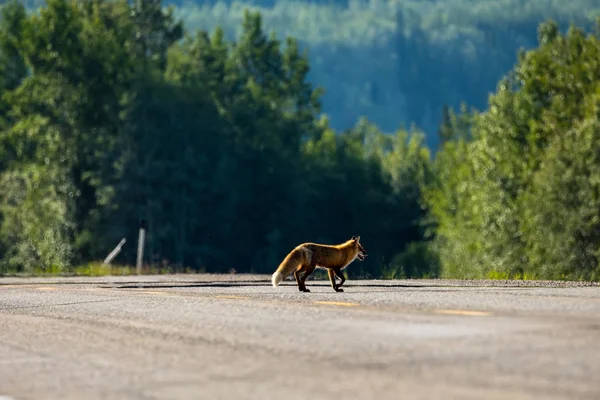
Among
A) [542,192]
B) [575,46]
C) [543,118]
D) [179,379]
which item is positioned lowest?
[179,379]

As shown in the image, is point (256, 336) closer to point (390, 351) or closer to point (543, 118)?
point (390, 351)

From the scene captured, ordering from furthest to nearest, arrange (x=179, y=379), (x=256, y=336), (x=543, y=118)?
1. (x=543, y=118)
2. (x=256, y=336)
3. (x=179, y=379)

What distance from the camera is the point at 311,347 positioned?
38.7 feet

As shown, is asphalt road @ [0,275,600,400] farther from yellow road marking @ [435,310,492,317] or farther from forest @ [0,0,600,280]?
forest @ [0,0,600,280]

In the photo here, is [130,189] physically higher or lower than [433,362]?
higher

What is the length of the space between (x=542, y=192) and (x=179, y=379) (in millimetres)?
52469

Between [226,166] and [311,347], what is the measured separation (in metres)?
81.9

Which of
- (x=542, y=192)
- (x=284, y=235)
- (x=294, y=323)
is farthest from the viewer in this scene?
(x=284, y=235)

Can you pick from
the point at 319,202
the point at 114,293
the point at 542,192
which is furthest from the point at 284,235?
the point at 114,293

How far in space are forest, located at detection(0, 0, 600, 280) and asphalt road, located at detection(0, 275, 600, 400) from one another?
42545 mm

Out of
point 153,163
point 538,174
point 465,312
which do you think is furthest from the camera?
point 153,163

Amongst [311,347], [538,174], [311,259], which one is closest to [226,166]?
[538,174]

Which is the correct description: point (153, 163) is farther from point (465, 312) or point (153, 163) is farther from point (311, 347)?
point (311, 347)

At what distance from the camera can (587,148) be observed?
61594 millimetres
